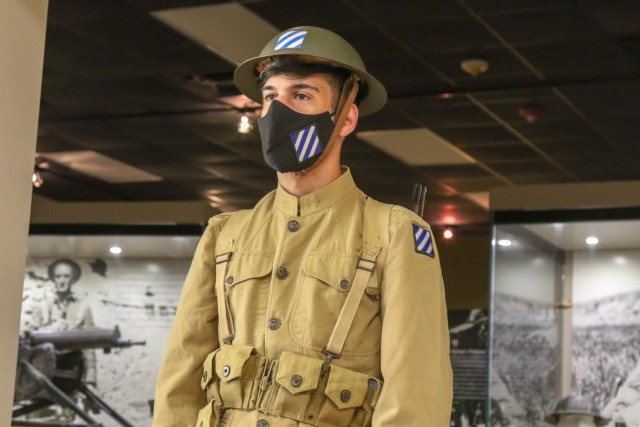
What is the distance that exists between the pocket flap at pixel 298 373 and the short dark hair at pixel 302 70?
24.9 inches

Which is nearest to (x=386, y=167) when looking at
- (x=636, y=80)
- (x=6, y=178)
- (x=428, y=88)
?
(x=428, y=88)

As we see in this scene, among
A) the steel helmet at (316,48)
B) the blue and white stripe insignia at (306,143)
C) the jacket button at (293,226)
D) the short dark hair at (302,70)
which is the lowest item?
the jacket button at (293,226)

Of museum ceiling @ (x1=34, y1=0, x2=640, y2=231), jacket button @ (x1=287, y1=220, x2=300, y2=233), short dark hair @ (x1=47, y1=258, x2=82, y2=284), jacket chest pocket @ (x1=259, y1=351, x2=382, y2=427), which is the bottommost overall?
jacket chest pocket @ (x1=259, y1=351, x2=382, y2=427)

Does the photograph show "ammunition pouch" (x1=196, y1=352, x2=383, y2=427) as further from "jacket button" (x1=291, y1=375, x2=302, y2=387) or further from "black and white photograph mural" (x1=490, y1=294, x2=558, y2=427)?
"black and white photograph mural" (x1=490, y1=294, x2=558, y2=427)

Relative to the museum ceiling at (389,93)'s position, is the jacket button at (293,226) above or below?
below

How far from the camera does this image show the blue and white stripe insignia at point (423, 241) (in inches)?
99.9

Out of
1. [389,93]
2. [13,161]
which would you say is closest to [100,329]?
[389,93]

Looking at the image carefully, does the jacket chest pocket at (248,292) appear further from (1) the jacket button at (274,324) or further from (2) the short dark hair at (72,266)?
(2) the short dark hair at (72,266)

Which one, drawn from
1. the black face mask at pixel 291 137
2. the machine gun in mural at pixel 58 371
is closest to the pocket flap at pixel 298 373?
the black face mask at pixel 291 137

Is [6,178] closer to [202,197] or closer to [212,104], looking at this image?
[212,104]

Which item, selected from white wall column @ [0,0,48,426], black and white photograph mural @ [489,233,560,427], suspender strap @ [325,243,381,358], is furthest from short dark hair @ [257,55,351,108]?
black and white photograph mural @ [489,233,560,427]

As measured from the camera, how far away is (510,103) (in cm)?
1021

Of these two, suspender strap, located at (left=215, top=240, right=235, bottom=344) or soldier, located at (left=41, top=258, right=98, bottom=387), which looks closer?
suspender strap, located at (left=215, top=240, right=235, bottom=344)

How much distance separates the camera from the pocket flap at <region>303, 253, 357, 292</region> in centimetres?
251
